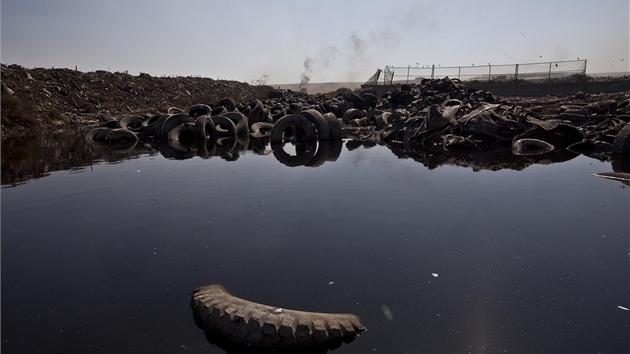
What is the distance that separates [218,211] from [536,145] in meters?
9.03

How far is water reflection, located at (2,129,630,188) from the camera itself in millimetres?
7934

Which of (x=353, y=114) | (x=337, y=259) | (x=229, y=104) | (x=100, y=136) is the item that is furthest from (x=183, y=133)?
(x=337, y=259)

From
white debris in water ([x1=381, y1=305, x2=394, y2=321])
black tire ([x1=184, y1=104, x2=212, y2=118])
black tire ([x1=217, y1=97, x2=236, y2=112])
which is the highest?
black tire ([x1=217, y1=97, x2=236, y2=112])

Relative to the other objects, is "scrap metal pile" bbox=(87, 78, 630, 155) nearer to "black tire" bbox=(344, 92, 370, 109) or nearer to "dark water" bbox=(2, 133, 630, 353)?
"black tire" bbox=(344, 92, 370, 109)

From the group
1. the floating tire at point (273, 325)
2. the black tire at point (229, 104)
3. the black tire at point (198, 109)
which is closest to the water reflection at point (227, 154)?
the black tire at point (198, 109)

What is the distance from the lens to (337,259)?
3381 millimetres

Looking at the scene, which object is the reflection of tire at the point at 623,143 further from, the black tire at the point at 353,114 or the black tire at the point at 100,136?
the black tire at the point at 100,136

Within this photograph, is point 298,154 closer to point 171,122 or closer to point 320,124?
point 320,124

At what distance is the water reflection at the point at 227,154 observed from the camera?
312 inches

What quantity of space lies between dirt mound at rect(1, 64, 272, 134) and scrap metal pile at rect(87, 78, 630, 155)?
253 inches

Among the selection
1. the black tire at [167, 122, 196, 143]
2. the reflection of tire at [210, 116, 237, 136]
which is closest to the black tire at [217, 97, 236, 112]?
the reflection of tire at [210, 116, 237, 136]

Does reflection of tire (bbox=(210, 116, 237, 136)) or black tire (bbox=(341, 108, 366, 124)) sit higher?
black tire (bbox=(341, 108, 366, 124))

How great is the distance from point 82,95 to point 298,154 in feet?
72.6

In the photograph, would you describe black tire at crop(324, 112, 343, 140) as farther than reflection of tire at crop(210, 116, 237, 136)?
No
